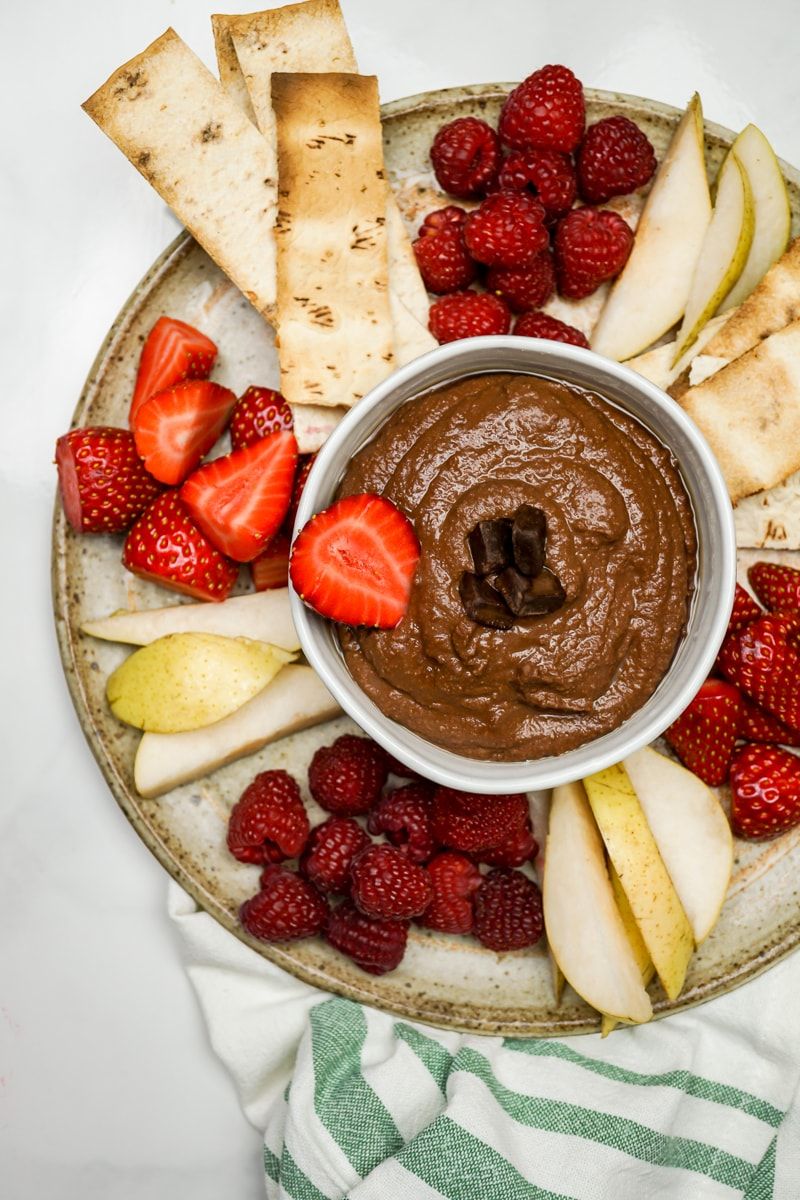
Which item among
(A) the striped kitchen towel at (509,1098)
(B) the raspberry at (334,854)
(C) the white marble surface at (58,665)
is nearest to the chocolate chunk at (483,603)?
(B) the raspberry at (334,854)

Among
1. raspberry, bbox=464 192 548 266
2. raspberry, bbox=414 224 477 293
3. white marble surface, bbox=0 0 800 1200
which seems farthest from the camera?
white marble surface, bbox=0 0 800 1200

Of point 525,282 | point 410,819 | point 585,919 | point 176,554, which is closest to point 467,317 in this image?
point 525,282

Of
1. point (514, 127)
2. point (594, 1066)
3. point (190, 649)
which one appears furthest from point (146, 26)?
point (594, 1066)

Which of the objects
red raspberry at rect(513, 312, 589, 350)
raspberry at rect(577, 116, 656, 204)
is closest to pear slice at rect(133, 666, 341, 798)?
red raspberry at rect(513, 312, 589, 350)

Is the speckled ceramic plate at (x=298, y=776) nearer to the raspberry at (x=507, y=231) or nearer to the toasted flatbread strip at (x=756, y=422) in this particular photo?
the raspberry at (x=507, y=231)

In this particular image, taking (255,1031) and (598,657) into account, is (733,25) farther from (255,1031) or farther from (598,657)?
(255,1031)

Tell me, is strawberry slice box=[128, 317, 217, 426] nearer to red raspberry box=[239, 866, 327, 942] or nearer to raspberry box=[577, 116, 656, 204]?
raspberry box=[577, 116, 656, 204]

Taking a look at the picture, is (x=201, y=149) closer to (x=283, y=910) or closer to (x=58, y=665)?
(x=58, y=665)

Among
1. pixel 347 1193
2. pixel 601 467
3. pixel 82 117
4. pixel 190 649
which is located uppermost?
pixel 82 117
